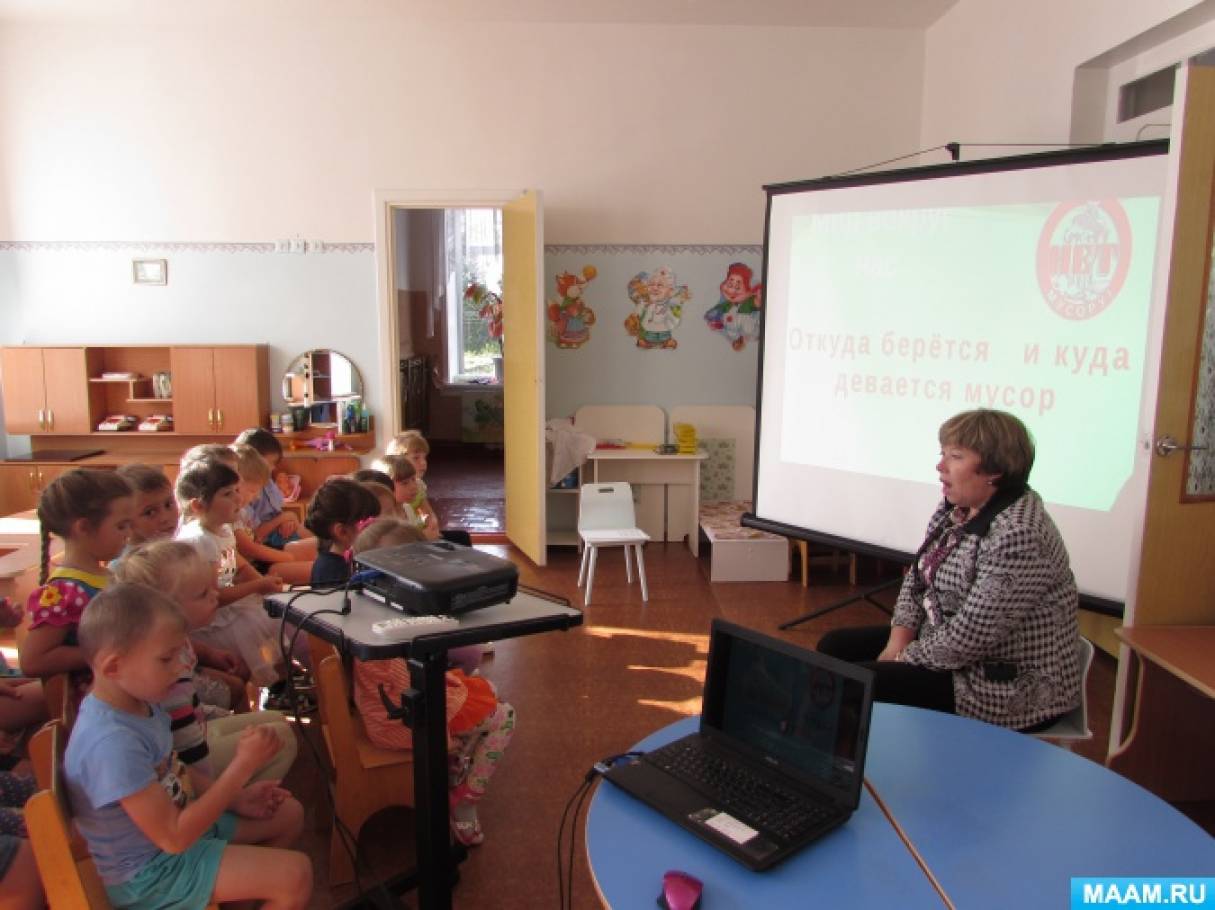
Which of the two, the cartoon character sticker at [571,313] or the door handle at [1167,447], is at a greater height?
the cartoon character sticker at [571,313]

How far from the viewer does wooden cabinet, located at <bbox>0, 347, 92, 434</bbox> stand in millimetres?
5336

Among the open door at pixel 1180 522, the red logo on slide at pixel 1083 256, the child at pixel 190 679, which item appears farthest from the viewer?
the red logo on slide at pixel 1083 256

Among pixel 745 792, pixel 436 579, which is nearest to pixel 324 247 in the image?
pixel 436 579

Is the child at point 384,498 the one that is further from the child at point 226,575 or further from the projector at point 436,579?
the projector at point 436,579

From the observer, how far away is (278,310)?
558 cm

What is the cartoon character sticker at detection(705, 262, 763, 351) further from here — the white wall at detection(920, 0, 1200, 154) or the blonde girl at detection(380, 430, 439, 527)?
the blonde girl at detection(380, 430, 439, 527)

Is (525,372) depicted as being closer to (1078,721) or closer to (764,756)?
(1078,721)

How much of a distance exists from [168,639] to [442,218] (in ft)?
25.0

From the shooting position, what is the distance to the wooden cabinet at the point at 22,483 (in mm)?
5285

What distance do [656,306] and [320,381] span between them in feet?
7.28

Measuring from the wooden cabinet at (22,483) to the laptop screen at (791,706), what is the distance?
5.05 m

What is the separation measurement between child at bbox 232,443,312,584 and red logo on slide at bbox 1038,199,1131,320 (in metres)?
2.87

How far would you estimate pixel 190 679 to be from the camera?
2016 mm

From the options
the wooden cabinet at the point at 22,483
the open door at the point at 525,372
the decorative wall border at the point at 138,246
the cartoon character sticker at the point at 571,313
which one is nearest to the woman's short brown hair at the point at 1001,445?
the open door at the point at 525,372
